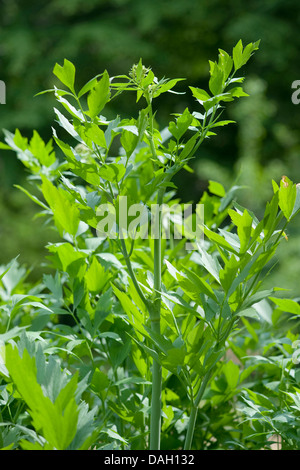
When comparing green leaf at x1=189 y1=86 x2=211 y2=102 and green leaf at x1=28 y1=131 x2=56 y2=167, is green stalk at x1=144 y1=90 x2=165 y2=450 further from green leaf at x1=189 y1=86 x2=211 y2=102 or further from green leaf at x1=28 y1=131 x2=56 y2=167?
green leaf at x1=28 y1=131 x2=56 y2=167

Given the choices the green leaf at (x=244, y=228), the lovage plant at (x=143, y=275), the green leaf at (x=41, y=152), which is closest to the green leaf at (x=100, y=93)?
the lovage plant at (x=143, y=275)

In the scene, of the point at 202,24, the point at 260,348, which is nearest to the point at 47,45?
the point at 202,24

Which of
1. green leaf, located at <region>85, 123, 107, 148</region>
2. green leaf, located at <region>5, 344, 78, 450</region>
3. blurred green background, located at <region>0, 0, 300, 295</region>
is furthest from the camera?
blurred green background, located at <region>0, 0, 300, 295</region>

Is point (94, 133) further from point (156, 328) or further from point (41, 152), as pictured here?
point (41, 152)

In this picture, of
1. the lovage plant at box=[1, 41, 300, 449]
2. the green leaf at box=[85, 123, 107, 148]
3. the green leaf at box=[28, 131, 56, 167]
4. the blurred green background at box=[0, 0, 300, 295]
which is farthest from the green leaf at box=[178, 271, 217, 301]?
the blurred green background at box=[0, 0, 300, 295]

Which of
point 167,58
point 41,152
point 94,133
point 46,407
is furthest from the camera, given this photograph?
point 167,58

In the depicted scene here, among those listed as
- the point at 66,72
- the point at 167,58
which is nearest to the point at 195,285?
the point at 66,72

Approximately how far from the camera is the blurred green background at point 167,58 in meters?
4.32

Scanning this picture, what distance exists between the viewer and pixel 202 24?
16.6 ft

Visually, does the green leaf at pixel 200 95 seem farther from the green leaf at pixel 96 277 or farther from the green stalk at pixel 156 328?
the green leaf at pixel 96 277

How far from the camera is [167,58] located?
4.82 m

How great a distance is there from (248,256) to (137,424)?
0.59 feet

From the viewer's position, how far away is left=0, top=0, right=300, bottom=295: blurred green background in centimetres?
432

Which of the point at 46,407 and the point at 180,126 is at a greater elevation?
the point at 180,126
